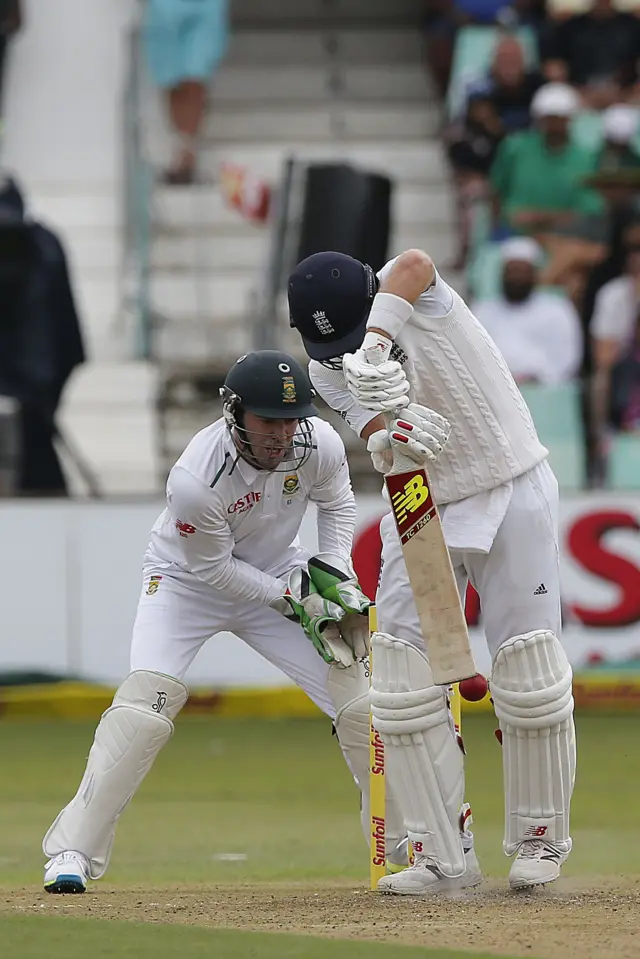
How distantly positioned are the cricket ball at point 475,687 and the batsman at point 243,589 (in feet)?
1.22

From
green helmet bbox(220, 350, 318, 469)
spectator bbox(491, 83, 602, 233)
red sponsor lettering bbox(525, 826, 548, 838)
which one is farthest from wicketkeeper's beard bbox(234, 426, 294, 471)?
spectator bbox(491, 83, 602, 233)

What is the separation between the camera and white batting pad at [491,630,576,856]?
5.65 metres

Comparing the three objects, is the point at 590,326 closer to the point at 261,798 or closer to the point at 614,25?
the point at 614,25

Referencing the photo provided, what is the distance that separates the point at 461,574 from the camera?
584 cm

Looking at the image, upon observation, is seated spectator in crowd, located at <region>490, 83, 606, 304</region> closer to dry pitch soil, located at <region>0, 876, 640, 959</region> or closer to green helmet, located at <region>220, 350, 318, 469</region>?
green helmet, located at <region>220, 350, 318, 469</region>

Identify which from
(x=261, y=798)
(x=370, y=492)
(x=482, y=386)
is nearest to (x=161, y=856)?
(x=261, y=798)

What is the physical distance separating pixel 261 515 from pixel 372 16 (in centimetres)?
1131

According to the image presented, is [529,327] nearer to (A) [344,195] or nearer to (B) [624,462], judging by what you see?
(B) [624,462]

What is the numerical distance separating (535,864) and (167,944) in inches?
51.3

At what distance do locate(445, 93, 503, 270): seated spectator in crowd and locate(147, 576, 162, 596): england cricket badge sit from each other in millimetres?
7698

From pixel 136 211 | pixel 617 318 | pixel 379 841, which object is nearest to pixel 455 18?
pixel 136 211

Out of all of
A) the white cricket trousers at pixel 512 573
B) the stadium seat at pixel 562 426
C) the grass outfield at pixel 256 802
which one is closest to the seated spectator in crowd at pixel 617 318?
the stadium seat at pixel 562 426

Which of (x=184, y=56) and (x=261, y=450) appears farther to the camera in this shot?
(x=184, y=56)

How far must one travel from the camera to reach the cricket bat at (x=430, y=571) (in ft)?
18.1
